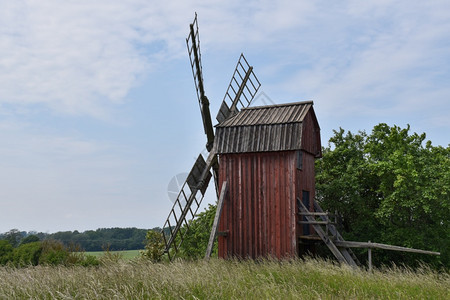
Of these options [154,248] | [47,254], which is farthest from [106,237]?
[154,248]

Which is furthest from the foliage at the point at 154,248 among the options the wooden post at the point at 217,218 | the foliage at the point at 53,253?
the foliage at the point at 53,253

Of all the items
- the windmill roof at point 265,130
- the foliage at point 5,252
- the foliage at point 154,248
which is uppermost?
the windmill roof at point 265,130

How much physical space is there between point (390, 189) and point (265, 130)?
837 centimetres

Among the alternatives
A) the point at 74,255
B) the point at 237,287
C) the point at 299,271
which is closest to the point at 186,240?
the point at 74,255

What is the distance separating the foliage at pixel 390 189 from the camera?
23.4m

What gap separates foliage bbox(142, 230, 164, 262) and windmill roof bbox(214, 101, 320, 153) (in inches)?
194

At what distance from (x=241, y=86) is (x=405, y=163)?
936 centimetres

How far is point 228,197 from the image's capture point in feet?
70.1

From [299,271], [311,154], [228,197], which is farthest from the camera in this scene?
[311,154]

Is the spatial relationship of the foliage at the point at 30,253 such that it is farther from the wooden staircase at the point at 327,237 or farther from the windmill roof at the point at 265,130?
the wooden staircase at the point at 327,237

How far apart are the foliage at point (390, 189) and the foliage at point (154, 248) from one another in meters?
9.24

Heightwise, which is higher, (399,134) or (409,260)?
(399,134)

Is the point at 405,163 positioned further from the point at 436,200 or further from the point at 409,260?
the point at 409,260

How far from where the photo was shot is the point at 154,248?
2158 cm
